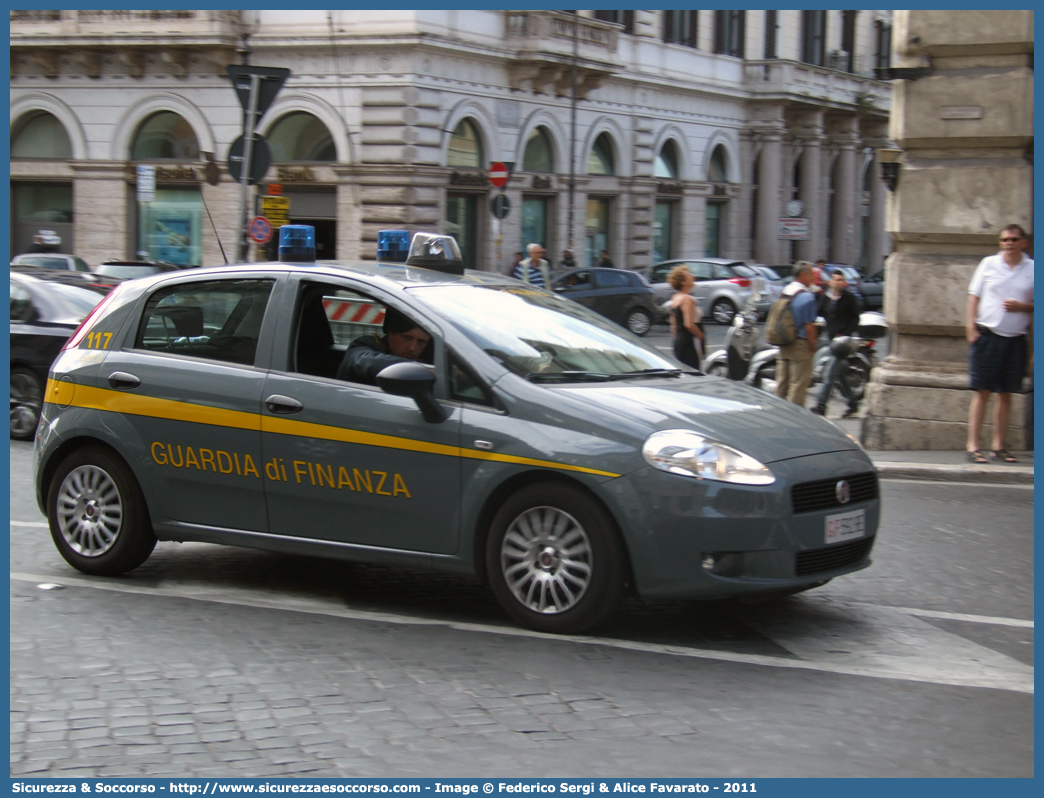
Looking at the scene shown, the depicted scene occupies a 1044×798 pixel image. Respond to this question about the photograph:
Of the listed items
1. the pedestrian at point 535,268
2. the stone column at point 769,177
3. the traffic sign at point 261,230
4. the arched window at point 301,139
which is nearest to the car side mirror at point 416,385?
the traffic sign at point 261,230

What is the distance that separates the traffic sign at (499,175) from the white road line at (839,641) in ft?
75.4

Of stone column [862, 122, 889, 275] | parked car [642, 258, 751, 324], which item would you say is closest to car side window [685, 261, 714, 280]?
parked car [642, 258, 751, 324]

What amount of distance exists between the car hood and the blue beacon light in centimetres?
165

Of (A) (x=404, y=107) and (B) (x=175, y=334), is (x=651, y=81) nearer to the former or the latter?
(A) (x=404, y=107)

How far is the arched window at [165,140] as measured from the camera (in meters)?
32.6

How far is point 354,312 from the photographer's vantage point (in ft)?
21.6

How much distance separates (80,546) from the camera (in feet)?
22.3

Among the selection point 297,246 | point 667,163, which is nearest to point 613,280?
point 667,163

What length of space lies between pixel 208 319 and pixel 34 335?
6454 mm

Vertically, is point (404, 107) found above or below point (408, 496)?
above

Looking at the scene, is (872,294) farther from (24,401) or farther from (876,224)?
A: (24,401)

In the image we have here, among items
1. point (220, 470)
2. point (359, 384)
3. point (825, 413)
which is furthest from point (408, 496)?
point (825, 413)

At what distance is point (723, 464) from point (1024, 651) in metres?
1.47

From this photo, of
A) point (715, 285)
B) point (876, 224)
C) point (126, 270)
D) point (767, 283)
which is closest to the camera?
point (126, 270)
